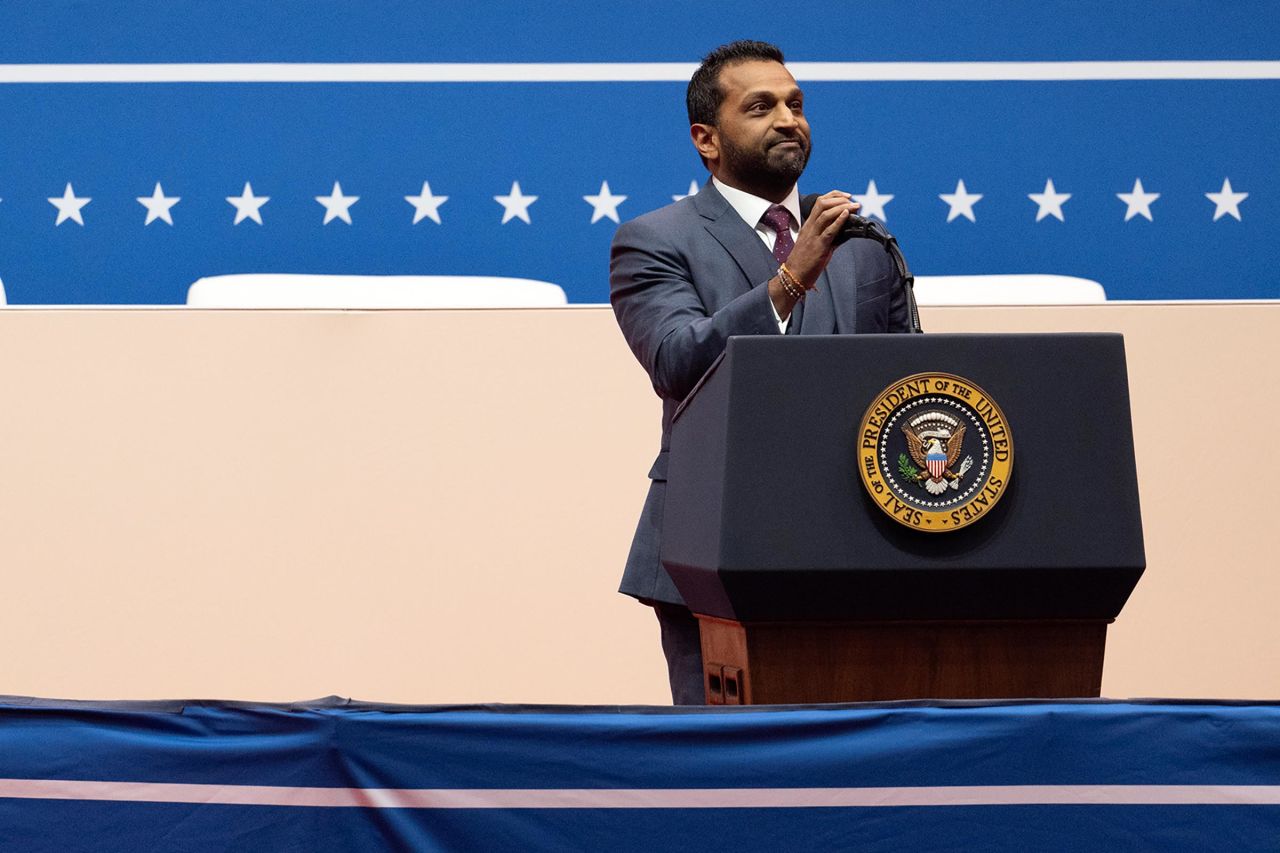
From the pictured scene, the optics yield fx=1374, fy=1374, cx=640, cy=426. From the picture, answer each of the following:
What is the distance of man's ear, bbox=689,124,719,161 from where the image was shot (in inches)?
57.6

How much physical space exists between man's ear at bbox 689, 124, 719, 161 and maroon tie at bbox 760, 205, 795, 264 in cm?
10

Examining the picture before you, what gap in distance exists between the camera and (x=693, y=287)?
54.4 inches

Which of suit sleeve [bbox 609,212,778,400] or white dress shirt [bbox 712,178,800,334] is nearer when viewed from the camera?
suit sleeve [bbox 609,212,778,400]

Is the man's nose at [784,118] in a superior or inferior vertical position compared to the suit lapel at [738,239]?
superior

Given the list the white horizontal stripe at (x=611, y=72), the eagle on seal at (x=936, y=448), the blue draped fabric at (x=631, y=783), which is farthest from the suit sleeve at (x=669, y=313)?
the white horizontal stripe at (x=611, y=72)

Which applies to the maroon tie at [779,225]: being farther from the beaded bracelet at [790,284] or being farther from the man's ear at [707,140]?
Result: the beaded bracelet at [790,284]

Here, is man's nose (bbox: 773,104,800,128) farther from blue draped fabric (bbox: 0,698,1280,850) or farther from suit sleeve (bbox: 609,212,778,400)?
blue draped fabric (bbox: 0,698,1280,850)

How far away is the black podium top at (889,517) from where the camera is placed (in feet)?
3.11

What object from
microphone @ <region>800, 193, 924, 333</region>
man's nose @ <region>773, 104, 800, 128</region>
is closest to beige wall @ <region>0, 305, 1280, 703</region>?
man's nose @ <region>773, 104, 800, 128</region>

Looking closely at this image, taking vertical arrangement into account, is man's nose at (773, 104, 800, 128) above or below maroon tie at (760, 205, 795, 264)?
above

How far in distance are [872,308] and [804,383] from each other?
17.5 inches

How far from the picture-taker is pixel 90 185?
Result: 2.84m

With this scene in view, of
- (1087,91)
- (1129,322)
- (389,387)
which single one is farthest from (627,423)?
(1087,91)

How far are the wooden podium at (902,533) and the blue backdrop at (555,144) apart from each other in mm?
1873
